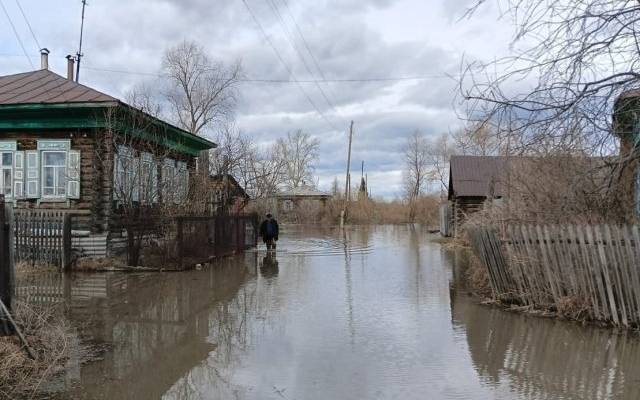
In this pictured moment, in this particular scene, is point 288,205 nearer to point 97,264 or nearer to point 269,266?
point 269,266

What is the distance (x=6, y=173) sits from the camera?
17.5 meters

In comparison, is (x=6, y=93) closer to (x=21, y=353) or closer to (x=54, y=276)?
(x=54, y=276)

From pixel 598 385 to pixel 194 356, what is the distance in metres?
4.40

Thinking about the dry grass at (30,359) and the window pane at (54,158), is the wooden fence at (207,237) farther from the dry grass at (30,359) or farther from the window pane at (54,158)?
the dry grass at (30,359)

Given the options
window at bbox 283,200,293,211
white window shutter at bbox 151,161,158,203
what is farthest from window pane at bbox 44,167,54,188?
window at bbox 283,200,293,211

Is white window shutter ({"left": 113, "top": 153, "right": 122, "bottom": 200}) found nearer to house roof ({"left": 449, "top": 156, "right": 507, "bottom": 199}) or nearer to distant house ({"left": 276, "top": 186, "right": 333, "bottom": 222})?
house roof ({"left": 449, "top": 156, "right": 507, "bottom": 199})

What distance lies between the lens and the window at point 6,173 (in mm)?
17391

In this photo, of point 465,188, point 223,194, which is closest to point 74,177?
point 223,194

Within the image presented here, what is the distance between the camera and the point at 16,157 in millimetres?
17406

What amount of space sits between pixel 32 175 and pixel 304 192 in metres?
57.1

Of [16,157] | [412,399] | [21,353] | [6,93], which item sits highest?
[6,93]

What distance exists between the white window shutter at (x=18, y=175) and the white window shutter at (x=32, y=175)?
0.14 m

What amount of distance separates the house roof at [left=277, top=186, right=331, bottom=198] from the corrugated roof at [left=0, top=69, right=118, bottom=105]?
162ft

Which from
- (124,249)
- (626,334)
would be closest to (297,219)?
(124,249)
